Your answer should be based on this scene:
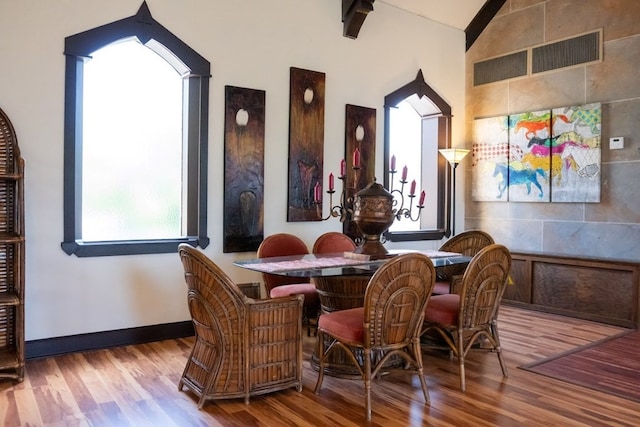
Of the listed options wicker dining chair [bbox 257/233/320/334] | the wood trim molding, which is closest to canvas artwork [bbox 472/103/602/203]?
wicker dining chair [bbox 257/233/320/334]

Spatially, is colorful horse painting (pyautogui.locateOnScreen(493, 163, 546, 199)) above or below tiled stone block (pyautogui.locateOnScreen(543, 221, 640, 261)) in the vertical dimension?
above

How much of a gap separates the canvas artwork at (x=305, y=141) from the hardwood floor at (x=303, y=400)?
1693mm

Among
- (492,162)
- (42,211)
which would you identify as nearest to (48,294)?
(42,211)

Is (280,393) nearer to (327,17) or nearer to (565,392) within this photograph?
(565,392)

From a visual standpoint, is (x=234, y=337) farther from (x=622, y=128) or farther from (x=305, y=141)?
(x=622, y=128)

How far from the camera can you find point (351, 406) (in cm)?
302

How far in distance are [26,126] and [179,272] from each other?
5.11 ft

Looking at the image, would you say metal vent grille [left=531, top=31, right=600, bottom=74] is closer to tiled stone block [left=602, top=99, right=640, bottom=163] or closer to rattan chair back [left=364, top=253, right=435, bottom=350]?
Result: tiled stone block [left=602, top=99, right=640, bottom=163]

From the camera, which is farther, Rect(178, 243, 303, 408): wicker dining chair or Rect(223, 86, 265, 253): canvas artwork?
Rect(223, 86, 265, 253): canvas artwork

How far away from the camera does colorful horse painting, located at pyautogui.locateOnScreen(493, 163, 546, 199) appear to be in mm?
5805

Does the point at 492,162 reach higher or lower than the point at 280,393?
higher

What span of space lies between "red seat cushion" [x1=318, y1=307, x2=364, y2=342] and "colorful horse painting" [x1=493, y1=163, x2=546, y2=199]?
3460 millimetres

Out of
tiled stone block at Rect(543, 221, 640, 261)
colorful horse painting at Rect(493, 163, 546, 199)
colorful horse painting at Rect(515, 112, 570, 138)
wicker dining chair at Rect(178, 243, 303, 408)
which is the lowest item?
wicker dining chair at Rect(178, 243, 303, 408)

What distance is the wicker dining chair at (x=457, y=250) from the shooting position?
13.9ft
